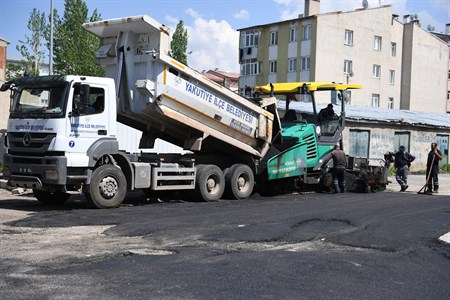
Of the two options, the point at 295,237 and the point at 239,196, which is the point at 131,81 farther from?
the point at 295,237

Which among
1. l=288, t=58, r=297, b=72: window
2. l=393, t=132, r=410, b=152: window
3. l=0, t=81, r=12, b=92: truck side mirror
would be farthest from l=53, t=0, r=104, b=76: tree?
l=0, t=81, r=12, b=92: truck side mirror

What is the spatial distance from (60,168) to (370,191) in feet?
33.3

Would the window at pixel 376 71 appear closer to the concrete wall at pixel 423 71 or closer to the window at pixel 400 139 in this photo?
the concrete wall at pixel 423 71

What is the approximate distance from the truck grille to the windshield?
0.39 m

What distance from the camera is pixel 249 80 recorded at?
59688 mm

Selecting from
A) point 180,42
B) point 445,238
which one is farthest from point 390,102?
point 445,238

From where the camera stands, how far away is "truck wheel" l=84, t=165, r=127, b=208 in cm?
1187

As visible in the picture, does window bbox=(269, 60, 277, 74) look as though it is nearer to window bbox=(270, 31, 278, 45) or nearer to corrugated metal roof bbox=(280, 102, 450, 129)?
window bbox=(270, 31, 278, 45)

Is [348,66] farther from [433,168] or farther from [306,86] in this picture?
[306,86]

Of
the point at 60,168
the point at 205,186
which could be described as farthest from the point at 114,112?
the point at 205,186

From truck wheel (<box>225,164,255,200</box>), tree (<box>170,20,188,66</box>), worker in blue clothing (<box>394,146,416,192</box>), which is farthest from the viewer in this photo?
tree (<box>170,20,188,66</box>)

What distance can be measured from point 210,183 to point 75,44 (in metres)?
28.3

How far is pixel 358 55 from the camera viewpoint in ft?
182

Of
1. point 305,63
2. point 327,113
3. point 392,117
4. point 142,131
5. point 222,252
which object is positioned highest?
point 305,63
